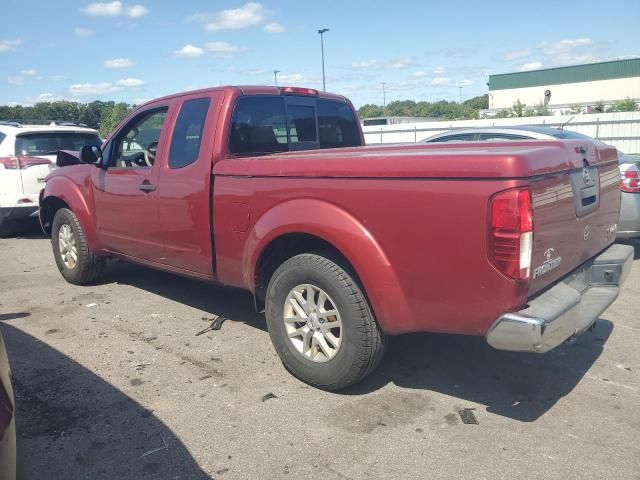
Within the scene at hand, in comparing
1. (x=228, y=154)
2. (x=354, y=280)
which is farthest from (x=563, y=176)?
(x=228, y=154)

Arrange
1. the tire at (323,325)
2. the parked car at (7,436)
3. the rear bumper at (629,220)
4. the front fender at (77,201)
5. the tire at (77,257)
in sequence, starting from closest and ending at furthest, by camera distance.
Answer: the parked car at (7,436), the tire at (323,325), the front fender at (77,201), the tire at (77,257), the rear bumper at (629,220)

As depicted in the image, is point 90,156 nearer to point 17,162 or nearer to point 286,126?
point 286,126

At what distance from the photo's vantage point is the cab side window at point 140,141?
507 cm

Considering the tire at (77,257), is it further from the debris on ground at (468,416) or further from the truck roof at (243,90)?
the debris on ground at (468,416)

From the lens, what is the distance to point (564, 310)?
2.98 m

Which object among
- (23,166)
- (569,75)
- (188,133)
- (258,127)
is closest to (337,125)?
(258,127)

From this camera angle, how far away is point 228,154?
14.2 ft

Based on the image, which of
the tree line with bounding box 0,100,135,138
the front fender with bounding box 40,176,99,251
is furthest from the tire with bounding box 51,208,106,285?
the tree line with bounding box 0,100,135,138

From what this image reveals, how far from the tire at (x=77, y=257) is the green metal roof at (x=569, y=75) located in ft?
214

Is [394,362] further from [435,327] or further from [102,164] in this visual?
[102,164]

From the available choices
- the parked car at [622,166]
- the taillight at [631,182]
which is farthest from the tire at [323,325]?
the taillight at [631,182]

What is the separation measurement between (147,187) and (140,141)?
0.75 metres

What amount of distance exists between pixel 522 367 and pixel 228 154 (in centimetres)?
266

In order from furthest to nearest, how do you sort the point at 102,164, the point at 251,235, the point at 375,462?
1. the point at 102,164
2. the point at 251,235
3. the point at 375,462
